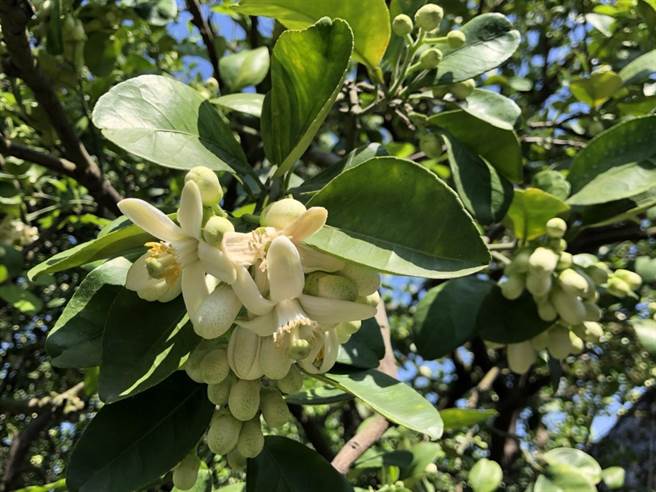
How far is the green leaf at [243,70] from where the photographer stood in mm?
1825

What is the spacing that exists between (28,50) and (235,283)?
0.93 m

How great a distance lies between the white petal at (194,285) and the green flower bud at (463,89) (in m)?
0.76

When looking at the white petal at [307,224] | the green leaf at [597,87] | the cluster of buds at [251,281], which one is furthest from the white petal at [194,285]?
the green leaf at [597,87]

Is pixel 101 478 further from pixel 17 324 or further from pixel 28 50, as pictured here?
pixel 17 324

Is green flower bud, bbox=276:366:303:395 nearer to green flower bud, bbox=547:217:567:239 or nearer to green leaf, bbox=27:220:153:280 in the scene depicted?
green leaf, bbox=27:220:153:280

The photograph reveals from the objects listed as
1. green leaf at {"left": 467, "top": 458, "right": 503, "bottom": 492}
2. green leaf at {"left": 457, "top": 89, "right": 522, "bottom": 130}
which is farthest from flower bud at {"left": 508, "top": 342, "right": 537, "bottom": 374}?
green leaf at {"left": 457, "top": 89, "right": 522, "bottom": 130}

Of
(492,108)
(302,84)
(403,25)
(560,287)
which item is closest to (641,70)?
(492,108)

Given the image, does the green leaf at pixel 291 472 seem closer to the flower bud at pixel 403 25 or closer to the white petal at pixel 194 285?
the white petal at pixel 194 285

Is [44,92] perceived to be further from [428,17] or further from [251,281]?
[251,281]

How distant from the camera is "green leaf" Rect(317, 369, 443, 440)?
0.84 meters

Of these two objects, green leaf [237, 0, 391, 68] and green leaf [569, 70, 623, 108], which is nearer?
green leaf [237, 0, 391, 68]

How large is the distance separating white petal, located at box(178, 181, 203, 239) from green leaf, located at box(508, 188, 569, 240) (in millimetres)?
801

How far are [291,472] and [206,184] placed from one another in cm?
57

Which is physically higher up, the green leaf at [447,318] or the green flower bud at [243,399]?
the green flower bud at [243,399]
